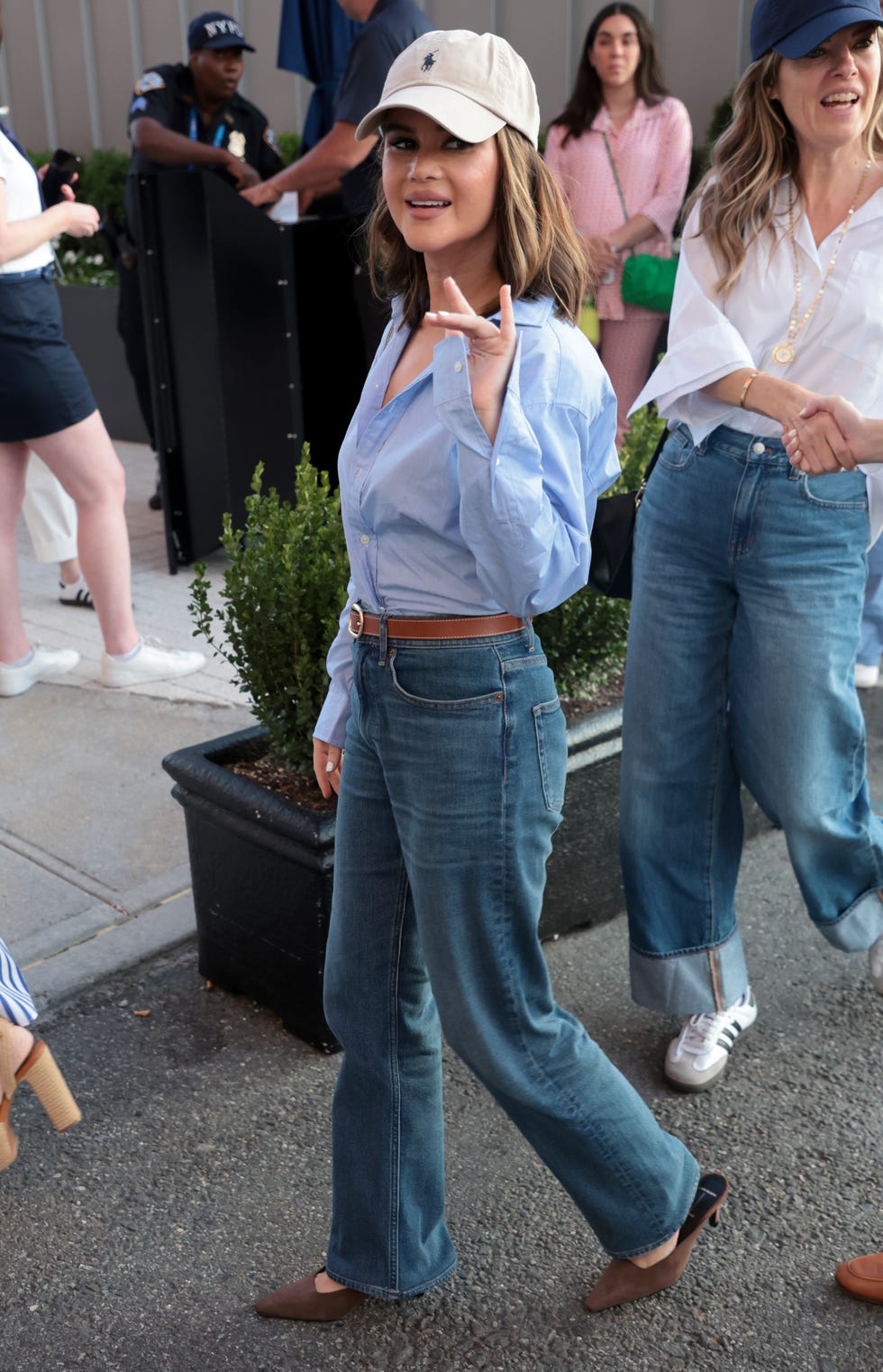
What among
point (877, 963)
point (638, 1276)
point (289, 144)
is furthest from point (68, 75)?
point (638, 1276)

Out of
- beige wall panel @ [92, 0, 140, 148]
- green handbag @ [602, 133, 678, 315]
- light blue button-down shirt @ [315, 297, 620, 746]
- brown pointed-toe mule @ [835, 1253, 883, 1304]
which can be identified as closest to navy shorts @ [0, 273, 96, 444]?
green handbag @ [602, 133, 678, 315]

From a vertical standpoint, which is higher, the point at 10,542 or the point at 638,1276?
the point at 10,542

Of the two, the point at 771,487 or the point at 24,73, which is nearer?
the point at 771,487

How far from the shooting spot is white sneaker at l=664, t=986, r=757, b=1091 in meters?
3.15

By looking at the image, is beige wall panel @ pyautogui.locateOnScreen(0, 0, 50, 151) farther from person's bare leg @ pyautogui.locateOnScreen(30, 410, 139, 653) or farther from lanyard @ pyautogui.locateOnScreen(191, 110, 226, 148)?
person's bare leg @ pyautogui.locateOnScreen(30, 410, 139, 653)

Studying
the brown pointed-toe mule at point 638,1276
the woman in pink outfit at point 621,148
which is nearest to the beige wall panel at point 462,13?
the woman in pink outfit at point 621,148

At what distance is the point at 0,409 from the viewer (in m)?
4.95

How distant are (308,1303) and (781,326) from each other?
2079 millimetres

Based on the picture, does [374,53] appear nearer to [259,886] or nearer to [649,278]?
[649,278]

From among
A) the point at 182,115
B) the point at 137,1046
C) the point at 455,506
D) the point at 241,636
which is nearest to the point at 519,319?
the point at 455,506

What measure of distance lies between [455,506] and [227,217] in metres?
4.95

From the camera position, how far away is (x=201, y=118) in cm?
688

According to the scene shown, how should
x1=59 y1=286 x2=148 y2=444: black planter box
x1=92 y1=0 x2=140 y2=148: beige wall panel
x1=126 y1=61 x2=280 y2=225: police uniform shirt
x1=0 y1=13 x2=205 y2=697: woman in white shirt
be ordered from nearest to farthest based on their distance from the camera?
x1=0 y1=13 x2=205 y2=697: woman in white shirt < x1=126 y1=61 x2=280 y2=225: police uniform shirt < x1=59 y1=286 x2=148 y2=444: black planter box < x1=92 y1=0 x2=140 y2=148: beige wall panel

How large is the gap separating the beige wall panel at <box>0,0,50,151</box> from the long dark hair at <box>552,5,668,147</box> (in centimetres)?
861
